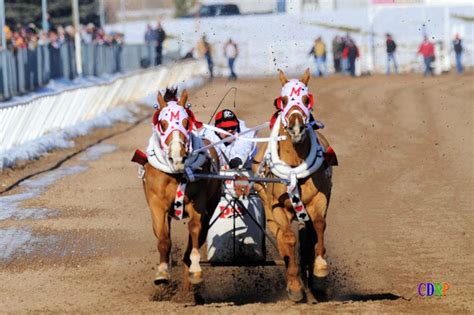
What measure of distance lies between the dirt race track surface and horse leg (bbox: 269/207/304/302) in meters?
0.17

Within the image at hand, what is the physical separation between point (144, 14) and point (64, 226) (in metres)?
47.0

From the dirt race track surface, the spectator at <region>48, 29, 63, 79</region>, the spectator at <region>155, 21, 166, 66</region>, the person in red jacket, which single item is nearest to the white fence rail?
the dirt race track surface

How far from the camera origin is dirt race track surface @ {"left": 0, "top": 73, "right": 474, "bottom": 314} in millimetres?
9250

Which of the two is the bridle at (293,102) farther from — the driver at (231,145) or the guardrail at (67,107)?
the guardrail at (67,107)

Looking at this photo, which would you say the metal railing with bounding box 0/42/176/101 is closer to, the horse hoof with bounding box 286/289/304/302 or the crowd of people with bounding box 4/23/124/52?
the crowd of people with bounding box 4/23/124/52

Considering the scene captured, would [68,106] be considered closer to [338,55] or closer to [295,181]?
[295,181]

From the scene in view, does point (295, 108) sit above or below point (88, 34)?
above

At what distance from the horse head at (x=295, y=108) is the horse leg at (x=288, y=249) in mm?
775

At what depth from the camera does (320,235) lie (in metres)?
9.09

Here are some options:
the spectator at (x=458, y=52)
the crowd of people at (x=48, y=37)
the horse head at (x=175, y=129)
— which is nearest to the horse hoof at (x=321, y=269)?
the horse head at (x=175, y=129)

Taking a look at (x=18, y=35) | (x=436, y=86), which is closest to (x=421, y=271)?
(x=18, y=35)

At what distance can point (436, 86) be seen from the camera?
1503 inches

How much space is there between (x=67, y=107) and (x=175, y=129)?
15142mm

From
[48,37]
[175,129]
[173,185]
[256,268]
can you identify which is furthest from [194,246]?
[48,37]
